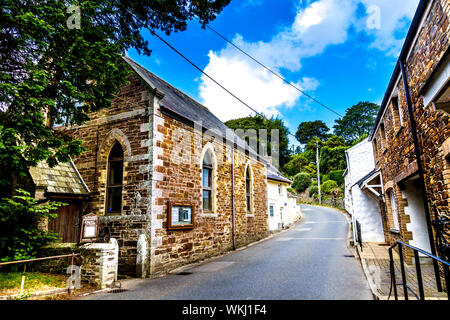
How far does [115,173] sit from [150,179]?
6.23ft

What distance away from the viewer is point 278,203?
25.1 metres

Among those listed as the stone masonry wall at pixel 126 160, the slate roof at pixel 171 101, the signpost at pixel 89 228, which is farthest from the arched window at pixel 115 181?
the slate roof at pixel 171 101

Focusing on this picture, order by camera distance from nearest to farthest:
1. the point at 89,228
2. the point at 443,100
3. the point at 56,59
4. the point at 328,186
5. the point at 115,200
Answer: the point at 443,100
the point at 56,59
the point at 89,228
the point at 115,200
the point at 328,186

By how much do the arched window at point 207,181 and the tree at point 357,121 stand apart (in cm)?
4838

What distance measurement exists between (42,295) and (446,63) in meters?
8.01

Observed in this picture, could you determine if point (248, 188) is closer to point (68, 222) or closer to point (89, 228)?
point (68, 222)

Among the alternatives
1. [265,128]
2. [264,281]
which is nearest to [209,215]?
[264,281]

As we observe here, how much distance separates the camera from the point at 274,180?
24203mm

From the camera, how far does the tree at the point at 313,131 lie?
60.6 meters

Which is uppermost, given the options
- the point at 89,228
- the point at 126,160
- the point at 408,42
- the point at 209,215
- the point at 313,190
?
the point at 408,42

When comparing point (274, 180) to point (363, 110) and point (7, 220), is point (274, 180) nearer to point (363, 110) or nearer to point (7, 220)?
point (7, 220)

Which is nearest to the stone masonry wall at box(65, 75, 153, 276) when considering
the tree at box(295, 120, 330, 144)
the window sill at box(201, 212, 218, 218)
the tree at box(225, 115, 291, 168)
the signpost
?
the signpost
